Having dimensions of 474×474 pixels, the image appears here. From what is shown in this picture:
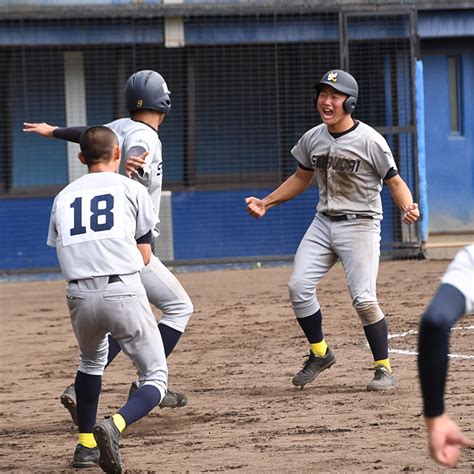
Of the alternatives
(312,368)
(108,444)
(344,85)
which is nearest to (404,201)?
(344,85)

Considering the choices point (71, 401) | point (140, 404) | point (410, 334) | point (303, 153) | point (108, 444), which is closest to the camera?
point (108, 444)

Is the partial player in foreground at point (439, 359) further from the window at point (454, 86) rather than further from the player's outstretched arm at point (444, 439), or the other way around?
the window at point (454, 86)

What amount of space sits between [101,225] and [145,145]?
1349 mm

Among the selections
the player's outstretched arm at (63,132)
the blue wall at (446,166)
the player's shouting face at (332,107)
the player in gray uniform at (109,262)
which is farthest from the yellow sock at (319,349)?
the blue wall at (446,166)

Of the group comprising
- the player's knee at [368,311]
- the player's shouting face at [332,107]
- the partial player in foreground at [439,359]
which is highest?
the player's shouting face at [332,107]

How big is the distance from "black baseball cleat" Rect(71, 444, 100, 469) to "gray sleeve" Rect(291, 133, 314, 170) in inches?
112

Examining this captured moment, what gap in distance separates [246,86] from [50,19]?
2737 millimetres

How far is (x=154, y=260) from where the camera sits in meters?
7.24

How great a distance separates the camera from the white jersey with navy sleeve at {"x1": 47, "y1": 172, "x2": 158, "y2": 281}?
19.0ft

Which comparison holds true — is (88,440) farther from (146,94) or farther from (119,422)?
(146,94)

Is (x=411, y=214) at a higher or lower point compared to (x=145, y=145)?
lower

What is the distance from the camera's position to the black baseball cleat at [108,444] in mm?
5605

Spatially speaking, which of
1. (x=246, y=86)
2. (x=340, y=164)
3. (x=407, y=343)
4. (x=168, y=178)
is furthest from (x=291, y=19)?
(x=340, y=164)

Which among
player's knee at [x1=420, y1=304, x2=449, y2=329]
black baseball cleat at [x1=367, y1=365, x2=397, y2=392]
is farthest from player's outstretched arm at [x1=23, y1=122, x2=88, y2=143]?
player's knee at [x1=420, y1=304, x2=449, y2=329]
